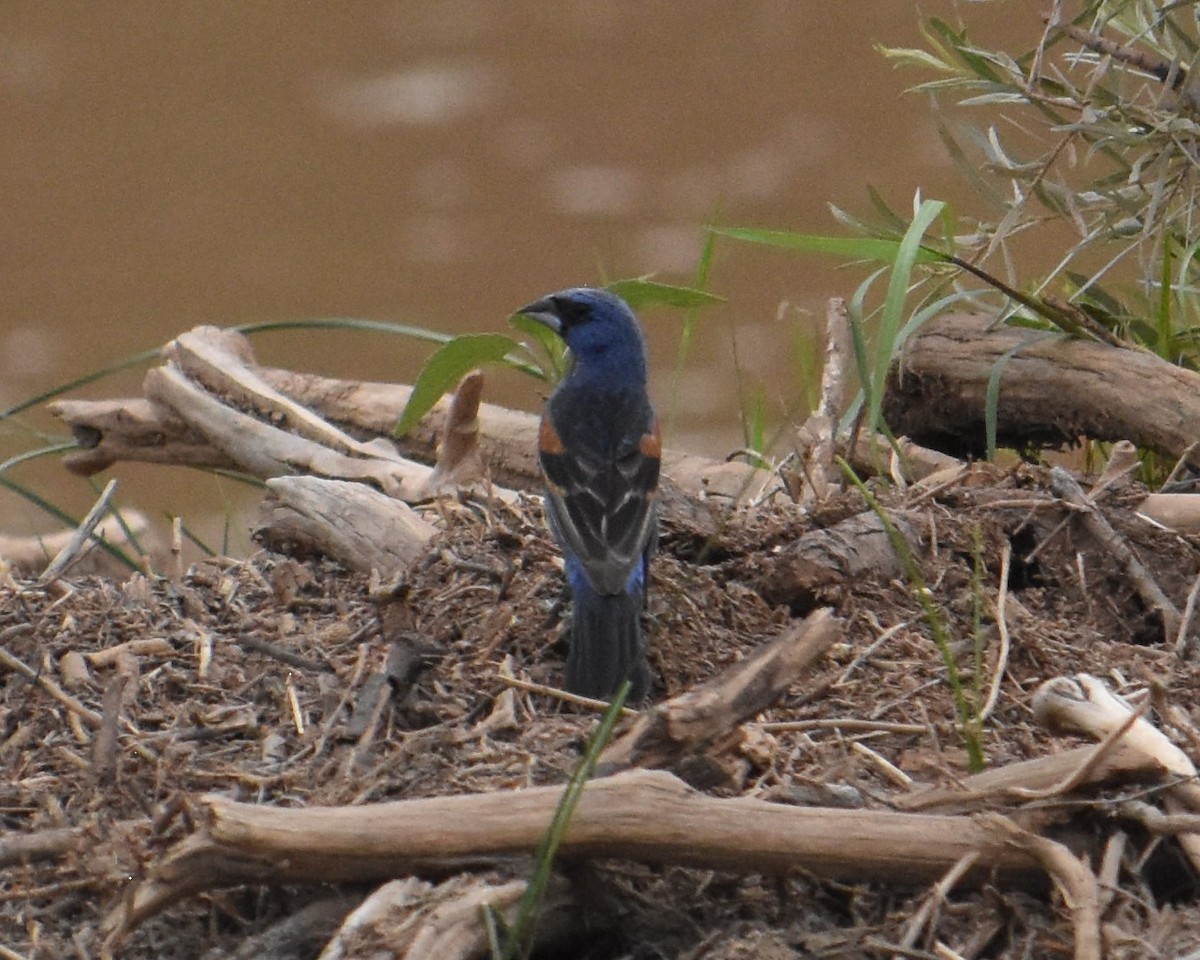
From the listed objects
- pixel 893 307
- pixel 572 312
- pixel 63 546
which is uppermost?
pixel 893 307

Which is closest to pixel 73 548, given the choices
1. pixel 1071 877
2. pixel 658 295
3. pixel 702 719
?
pixel 658 295

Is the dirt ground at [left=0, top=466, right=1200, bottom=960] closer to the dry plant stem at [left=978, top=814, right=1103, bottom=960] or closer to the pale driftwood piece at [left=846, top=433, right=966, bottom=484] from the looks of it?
the dry plant stem at [left=978, top=814, right=1103, bottom=960]

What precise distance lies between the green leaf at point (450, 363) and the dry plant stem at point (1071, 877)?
6.48ft

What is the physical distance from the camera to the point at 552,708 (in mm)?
2875

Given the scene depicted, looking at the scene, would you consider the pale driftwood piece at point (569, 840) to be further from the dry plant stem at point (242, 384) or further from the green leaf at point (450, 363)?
the dry plant stem at point (242, 384)

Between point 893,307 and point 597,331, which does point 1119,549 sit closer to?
point 893,307

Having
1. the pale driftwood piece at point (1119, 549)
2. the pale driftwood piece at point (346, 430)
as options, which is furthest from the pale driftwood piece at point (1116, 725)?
the pale driftwood piece at point (346, 430)

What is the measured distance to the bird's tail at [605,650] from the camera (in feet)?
9.66

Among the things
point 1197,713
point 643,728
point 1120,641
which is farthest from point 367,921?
→ point 1120,641

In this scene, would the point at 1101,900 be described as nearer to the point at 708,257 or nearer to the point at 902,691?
the point at 902,691

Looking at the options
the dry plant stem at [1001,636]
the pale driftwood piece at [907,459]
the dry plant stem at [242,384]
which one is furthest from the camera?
the dry plant stem at [242,384]

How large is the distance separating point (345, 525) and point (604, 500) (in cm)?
55

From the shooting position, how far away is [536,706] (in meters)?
2.87

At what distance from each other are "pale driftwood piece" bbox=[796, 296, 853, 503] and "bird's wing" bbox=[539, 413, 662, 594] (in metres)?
0.33
